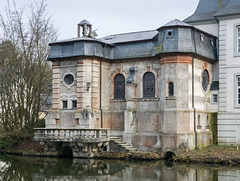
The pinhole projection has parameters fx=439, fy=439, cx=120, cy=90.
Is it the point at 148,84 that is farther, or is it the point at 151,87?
the point at 148,84

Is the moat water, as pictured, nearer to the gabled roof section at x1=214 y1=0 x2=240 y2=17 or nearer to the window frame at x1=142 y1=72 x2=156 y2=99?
the window frame at x1=142 y1=72 x2=156 y2=99

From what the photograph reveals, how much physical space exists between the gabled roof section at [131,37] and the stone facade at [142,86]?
0.26 ft

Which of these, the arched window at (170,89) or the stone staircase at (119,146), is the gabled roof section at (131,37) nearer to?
the arched window at (170,89)

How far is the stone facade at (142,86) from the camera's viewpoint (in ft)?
84.8

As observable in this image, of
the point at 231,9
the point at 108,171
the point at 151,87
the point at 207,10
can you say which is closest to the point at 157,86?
the point at 151,87

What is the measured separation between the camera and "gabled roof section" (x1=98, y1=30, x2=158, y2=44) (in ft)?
94.6

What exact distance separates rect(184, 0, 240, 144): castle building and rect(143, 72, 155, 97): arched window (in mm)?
4365

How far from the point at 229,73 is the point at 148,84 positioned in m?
5.17

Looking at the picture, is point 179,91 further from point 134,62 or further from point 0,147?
point 0,147

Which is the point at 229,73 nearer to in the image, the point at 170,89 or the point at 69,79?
the point at 170,89

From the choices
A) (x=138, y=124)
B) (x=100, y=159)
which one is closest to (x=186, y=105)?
(x=138, y=124)

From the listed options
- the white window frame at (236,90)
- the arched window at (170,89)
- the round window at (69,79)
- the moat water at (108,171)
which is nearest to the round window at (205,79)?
the white window frame at (236,90)

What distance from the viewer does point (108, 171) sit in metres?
21.3

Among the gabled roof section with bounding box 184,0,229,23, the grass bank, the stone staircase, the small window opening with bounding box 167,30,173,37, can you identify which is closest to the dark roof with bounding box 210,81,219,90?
the gabled roof section with bounding box 184,0,229,23
